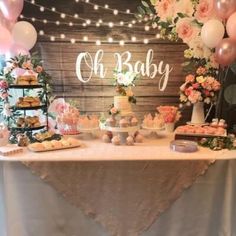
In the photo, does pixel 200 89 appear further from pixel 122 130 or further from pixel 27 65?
pixel 27 65

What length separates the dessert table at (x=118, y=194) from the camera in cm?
198

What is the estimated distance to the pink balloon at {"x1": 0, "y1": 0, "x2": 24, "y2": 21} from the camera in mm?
2438

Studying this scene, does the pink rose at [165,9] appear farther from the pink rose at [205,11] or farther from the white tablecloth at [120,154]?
the white tablecloth at [120,154]

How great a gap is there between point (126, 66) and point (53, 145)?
1.24 meters

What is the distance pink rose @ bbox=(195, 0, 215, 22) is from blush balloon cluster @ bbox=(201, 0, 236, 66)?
20 centimetres

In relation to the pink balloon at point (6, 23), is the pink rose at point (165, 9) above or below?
above

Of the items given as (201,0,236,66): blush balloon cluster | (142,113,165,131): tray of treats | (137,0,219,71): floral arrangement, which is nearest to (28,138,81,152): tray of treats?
(142,113,165,131): tray of treats

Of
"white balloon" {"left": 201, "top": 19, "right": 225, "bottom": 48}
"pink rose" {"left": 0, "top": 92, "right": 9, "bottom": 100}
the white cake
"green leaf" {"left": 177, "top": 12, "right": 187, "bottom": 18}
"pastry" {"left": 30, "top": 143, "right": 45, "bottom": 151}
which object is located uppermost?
"green leaf" {"left": 177, "top": 12, "right": 187, "bottom": 18}

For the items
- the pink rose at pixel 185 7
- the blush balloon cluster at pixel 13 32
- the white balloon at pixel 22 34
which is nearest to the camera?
the blush balloon cluster at pixel 13 32

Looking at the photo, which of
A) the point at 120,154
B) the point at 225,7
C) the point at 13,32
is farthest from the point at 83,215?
the point at 225,7

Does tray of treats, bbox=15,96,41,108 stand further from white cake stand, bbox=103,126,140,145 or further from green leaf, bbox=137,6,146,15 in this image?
green leaf, bbox=137,6,146,15

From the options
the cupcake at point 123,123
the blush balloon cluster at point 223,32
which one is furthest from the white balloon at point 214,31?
the cupcake at point 123,123

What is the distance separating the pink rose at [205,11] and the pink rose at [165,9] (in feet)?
0.75

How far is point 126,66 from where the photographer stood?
3078 millimetres
